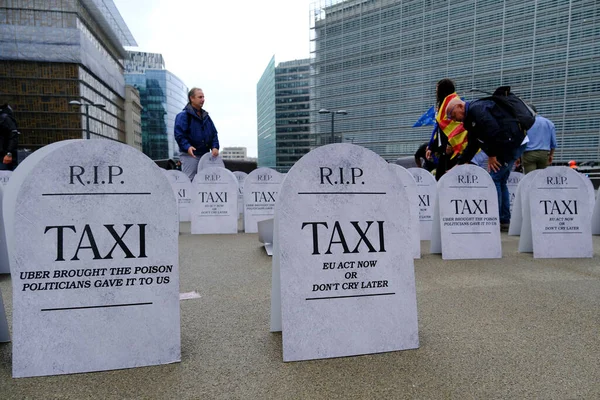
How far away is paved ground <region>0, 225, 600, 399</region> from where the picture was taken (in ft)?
4.58

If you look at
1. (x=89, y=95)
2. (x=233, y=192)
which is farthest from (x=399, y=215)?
(x=89, y=95)

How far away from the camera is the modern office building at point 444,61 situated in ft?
144

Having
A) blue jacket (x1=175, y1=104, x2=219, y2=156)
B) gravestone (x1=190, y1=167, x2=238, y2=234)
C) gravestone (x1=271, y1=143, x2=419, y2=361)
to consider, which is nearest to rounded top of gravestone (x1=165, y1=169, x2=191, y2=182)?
blue jacket (x1=175, y1=104, x2=219, y2=156)

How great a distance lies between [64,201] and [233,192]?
166 inches

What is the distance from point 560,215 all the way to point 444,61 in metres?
56.3

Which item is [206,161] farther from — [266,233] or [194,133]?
[266,233]

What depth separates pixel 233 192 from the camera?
575cm

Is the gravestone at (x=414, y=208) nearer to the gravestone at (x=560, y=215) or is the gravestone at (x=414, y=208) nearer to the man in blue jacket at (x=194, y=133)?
the gravestone at (x=560, y=215)

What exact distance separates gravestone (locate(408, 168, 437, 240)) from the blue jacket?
301 centimetres

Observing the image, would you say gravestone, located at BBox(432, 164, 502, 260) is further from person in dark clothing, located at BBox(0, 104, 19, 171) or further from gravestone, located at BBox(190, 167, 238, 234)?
person in dark clothing, located at BBox(0, 104, 19, 171)

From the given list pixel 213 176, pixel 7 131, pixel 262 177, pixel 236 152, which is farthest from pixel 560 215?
pixel 236 152

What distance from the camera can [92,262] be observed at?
157cm

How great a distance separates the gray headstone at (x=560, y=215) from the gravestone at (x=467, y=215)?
35 centimetres

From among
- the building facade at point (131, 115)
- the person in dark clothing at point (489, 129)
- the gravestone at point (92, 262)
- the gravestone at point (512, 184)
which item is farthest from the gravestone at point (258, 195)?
the building facade at point (131, 115)
